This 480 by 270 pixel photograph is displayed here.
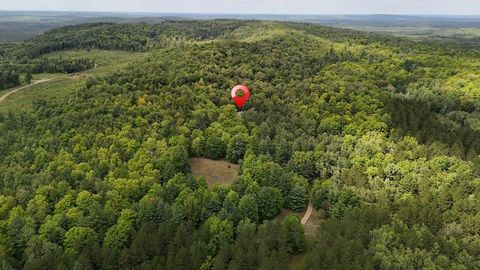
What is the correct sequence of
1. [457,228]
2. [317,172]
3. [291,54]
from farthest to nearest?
[291,54], [317,172], [457,228]

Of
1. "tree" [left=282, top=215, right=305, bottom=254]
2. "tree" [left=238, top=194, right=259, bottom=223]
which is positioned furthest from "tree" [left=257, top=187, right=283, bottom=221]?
"tree" [left=282, top=215, right=305, bottom=254]

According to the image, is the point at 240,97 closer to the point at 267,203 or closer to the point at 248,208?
the point at 267,203

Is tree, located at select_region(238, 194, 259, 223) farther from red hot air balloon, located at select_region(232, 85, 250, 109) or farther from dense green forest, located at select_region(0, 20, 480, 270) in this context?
red hot air balloon, located at select_region(232, 85, 250, 109)

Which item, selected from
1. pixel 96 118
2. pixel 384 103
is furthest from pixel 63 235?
pixel 384 103

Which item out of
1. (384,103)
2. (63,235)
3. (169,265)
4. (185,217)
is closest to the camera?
(169,265)

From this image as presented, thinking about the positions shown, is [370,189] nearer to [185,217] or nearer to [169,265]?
[185,217]

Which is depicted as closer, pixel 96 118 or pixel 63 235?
pixel 63 235

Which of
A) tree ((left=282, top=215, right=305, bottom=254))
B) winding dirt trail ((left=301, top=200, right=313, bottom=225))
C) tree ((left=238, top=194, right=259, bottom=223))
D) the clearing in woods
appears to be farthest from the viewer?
the clearing in woods

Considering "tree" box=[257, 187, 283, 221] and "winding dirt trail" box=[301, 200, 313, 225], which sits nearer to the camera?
"tree" box=[257, 187, 283, 221]
